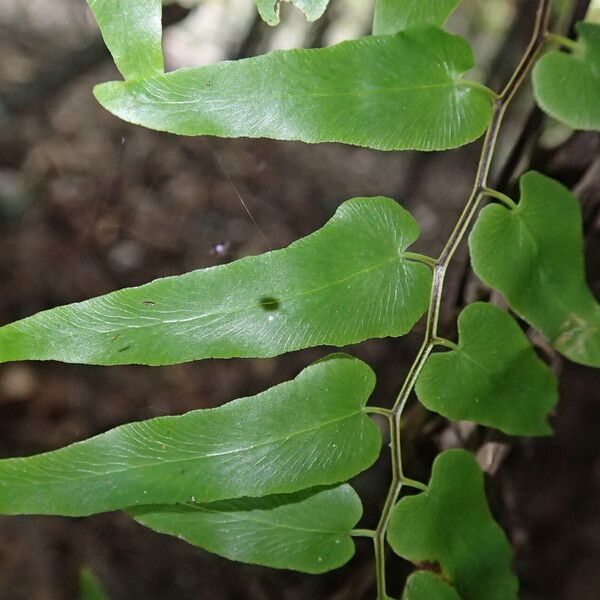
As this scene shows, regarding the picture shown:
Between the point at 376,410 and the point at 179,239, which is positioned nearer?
the point at 376,410

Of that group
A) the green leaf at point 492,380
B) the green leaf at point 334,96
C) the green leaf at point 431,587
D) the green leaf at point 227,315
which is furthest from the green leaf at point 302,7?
the green leaf at point 431,587

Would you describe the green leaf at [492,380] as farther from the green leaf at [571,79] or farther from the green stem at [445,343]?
the green leaf at [571,79]

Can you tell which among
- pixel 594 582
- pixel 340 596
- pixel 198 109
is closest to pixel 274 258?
pixel 198 109

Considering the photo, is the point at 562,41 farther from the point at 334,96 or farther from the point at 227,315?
the point at 227,315

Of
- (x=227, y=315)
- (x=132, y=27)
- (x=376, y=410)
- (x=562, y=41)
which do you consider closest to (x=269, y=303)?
(x=227, y=315)

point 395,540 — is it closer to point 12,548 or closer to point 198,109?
point 198,109

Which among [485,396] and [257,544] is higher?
[485,396]

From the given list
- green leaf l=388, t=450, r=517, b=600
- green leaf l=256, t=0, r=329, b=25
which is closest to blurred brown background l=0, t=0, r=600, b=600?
green leaf l=388, t=450, r=517, b=600
